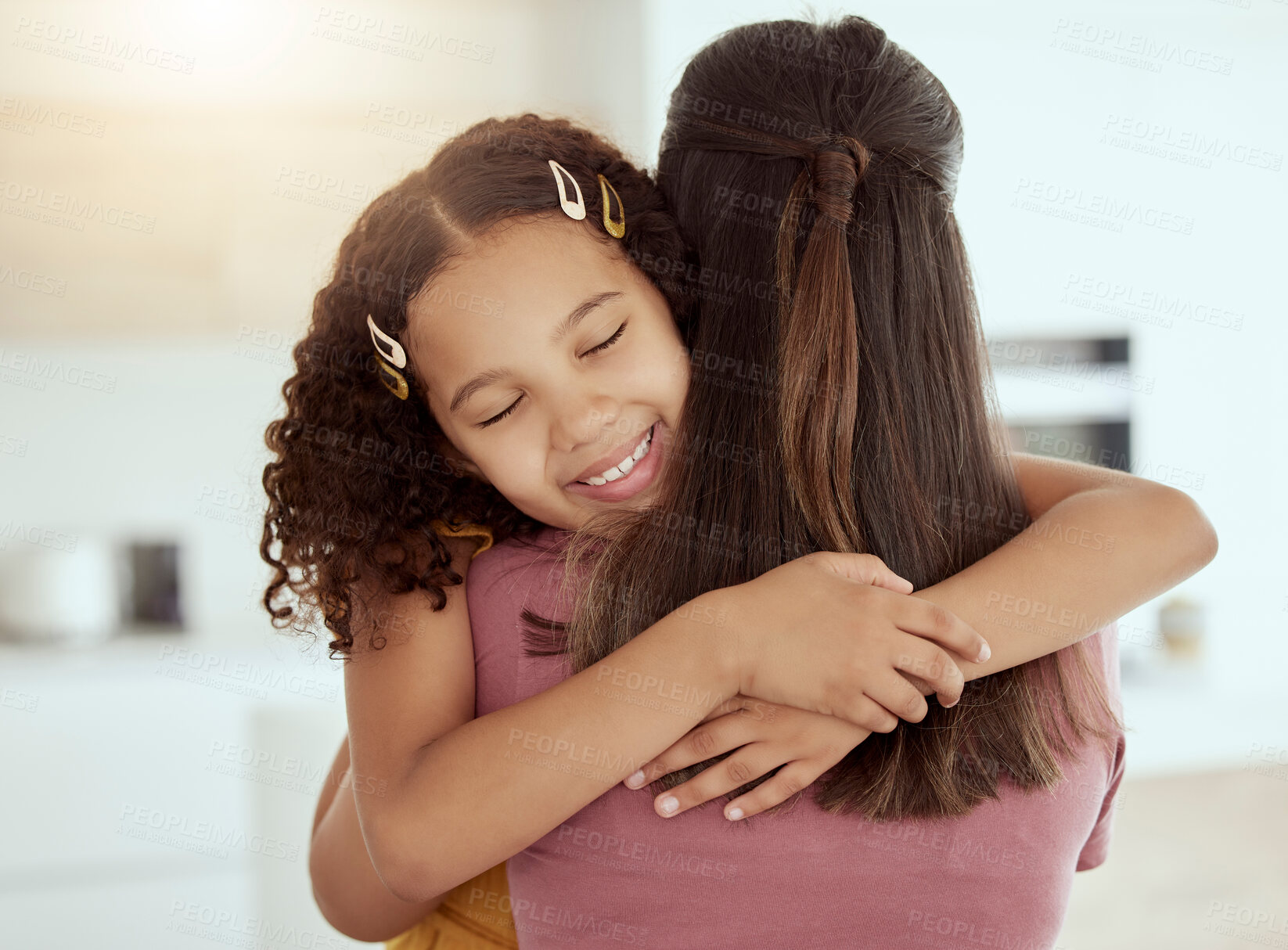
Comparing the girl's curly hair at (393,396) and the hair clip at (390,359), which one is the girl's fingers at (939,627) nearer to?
the girl's curly hair at (393,396)

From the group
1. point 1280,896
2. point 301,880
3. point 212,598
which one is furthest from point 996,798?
point 1280,896

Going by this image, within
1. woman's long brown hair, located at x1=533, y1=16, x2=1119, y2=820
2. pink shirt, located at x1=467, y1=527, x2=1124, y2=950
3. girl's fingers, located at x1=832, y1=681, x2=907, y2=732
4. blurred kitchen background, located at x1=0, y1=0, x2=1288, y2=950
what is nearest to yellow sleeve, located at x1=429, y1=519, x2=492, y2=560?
woman's long brown hair, located at x1=533, y1=16, x2=1119, y2=820

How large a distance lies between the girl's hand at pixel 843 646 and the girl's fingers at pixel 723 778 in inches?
1.8

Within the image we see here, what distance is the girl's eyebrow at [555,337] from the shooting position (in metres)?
0.89

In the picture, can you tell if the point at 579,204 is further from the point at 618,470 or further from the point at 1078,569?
the point at 1078,569

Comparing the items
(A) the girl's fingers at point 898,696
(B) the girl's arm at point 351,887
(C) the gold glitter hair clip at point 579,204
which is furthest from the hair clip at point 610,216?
(B) the girl's arm at point 351,887

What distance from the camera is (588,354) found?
3.03 feet

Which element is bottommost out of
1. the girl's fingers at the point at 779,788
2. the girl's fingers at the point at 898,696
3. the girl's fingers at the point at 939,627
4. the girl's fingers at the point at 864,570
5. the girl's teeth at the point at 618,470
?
the girl's fingers at the point at 779,788

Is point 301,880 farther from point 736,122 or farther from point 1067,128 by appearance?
point 1067,128

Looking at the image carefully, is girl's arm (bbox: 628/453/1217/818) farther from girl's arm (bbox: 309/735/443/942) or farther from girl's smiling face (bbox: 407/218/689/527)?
girl's arm (bbox: 309/735/443/942)

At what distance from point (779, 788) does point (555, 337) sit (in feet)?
1.38

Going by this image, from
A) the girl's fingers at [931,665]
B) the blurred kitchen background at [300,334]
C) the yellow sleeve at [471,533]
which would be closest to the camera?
the girl's fingers at [931,665]

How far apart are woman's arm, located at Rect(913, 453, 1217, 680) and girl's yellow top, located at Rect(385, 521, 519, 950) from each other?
0.54 metres

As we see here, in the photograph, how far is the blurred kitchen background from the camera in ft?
8.93
